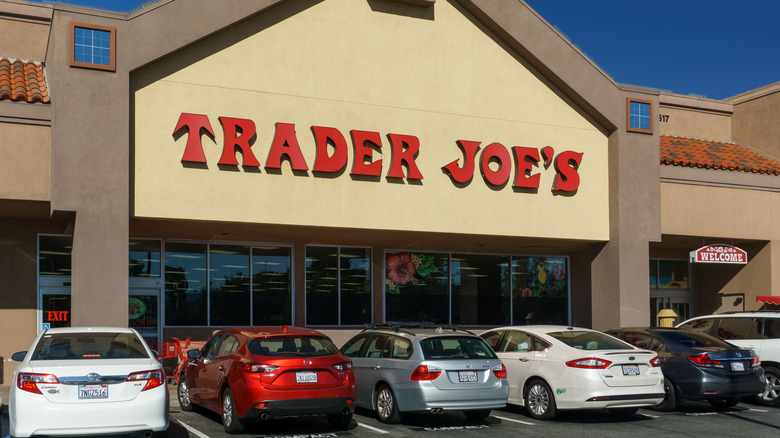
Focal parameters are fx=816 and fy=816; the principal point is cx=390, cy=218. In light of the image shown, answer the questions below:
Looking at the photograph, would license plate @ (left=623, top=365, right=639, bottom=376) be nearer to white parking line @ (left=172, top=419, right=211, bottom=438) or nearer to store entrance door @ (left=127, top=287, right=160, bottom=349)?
white parking line @ (left=172, top=419, right=211, bottom=438)

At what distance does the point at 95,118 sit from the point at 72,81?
0.80 m

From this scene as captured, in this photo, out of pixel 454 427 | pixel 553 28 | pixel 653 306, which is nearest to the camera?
pixel 454 427

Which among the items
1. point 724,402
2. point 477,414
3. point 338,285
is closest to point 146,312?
point 338,285

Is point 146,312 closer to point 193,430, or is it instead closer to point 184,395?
point 184,395

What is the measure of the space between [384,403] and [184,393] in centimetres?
372

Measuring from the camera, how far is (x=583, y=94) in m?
20.5

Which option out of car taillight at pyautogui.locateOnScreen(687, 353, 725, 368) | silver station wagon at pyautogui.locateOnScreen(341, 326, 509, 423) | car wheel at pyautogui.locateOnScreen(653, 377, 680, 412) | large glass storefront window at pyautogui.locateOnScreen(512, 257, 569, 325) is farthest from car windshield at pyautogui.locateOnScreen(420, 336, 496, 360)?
large glass storefront window at pyautogui.locateOnScreen(512, 257, 569, 325)

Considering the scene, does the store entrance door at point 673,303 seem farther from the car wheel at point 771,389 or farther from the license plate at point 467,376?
the license plate at point 467,376

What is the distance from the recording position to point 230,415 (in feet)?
38.7

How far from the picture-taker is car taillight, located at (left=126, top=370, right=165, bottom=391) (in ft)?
32.4

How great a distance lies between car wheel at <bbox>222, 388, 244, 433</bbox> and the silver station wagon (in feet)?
8.22

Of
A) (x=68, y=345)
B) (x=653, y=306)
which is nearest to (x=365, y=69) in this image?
(x=68, y=345)

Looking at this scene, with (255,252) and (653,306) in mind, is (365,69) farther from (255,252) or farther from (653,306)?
(653,306)

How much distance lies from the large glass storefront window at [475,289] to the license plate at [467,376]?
9.66 meters
